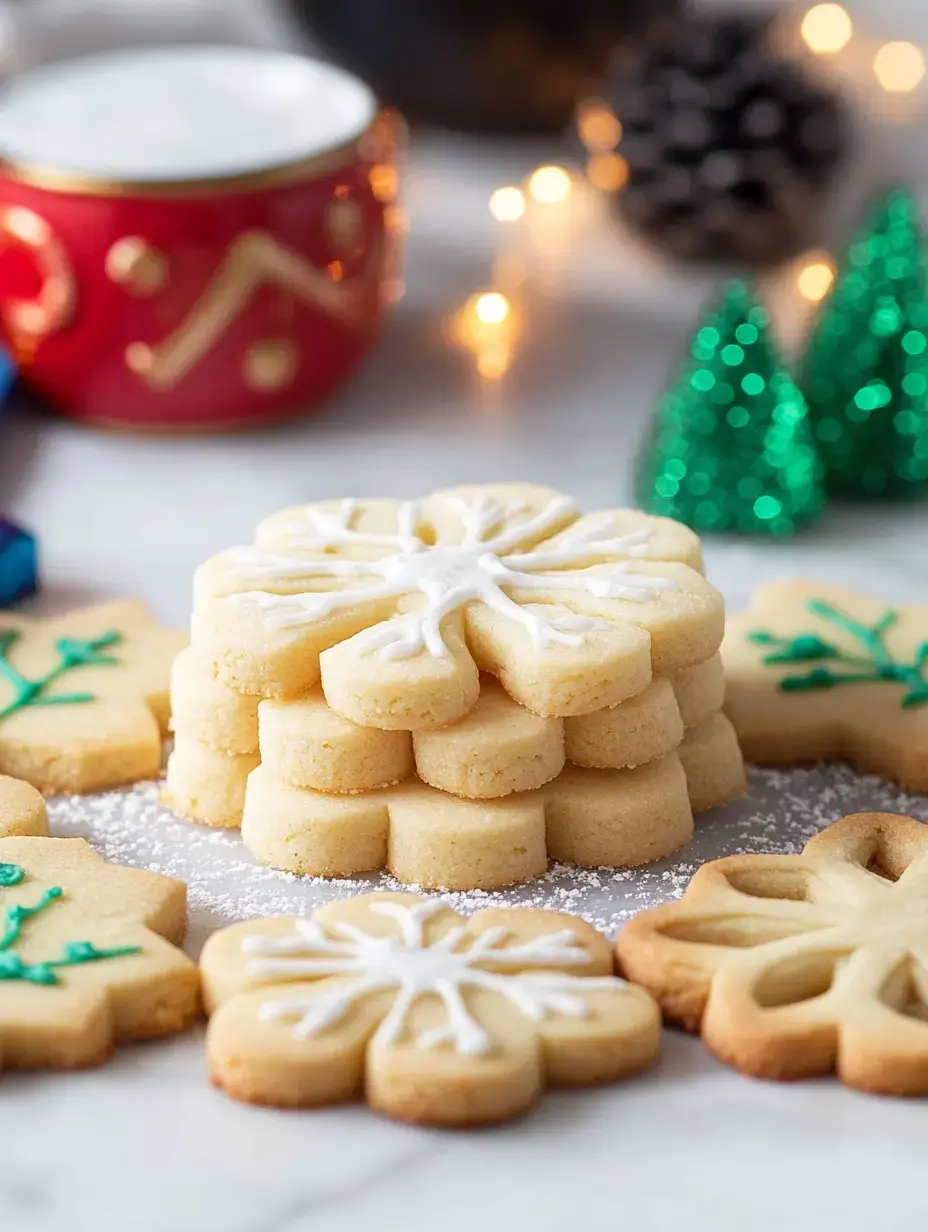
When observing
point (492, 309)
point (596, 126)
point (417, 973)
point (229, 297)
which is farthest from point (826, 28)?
point (417, 973)

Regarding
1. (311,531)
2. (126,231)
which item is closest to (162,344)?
(126,231)

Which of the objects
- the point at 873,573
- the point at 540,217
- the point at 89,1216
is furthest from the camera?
the point at 540,217

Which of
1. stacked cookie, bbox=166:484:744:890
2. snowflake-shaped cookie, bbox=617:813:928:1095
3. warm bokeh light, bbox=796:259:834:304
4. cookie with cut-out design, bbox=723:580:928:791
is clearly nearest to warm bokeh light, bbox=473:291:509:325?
warm bokeh light, bbox=796:259:834:304

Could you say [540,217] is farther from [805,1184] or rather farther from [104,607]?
[805,1184]

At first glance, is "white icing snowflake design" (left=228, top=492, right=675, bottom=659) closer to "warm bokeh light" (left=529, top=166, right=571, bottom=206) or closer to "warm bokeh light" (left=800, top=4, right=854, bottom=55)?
"warm bokeh light" (left=529, top=166, right=571, bottom=206)

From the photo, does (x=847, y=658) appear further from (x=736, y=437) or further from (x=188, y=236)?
(x=188, y=236)

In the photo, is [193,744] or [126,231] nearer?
[193,744]

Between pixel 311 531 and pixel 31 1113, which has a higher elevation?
pixel 311 531
